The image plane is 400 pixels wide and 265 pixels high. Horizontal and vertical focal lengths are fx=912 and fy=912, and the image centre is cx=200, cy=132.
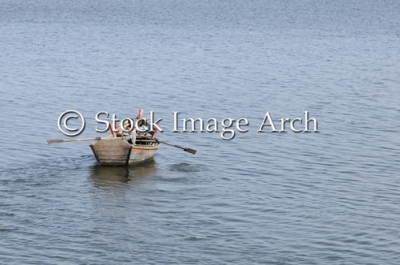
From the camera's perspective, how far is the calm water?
3114 centimetres

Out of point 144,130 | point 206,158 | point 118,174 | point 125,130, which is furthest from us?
point 206,158

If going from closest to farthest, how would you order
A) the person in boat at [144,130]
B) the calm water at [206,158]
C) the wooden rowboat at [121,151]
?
the calm water at [206,158]
the wooden rowboat at [121,151]
the person in boat at [144,130]

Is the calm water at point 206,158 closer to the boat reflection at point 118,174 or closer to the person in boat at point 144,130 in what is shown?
the boat reflection at point 118,174

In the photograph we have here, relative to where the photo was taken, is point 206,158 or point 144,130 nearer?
point 144,130

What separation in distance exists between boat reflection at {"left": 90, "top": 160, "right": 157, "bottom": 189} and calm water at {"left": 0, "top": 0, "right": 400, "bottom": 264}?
0.41ft

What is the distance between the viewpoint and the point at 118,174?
130 feet

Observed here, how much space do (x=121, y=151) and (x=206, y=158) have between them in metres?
4.85

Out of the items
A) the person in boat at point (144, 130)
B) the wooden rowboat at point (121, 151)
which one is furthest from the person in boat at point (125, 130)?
the person in boat at point (144, 130)

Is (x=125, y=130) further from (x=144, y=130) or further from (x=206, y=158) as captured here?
(x=206, y=158)

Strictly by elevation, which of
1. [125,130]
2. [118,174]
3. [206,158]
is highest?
[125,130]

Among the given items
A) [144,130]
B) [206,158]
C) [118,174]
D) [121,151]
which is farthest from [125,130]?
[206,158]

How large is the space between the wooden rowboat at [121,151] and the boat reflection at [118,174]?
0.82 ft

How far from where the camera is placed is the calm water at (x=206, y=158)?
102 feet

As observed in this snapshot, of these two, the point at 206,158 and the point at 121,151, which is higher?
the point at 121,151
